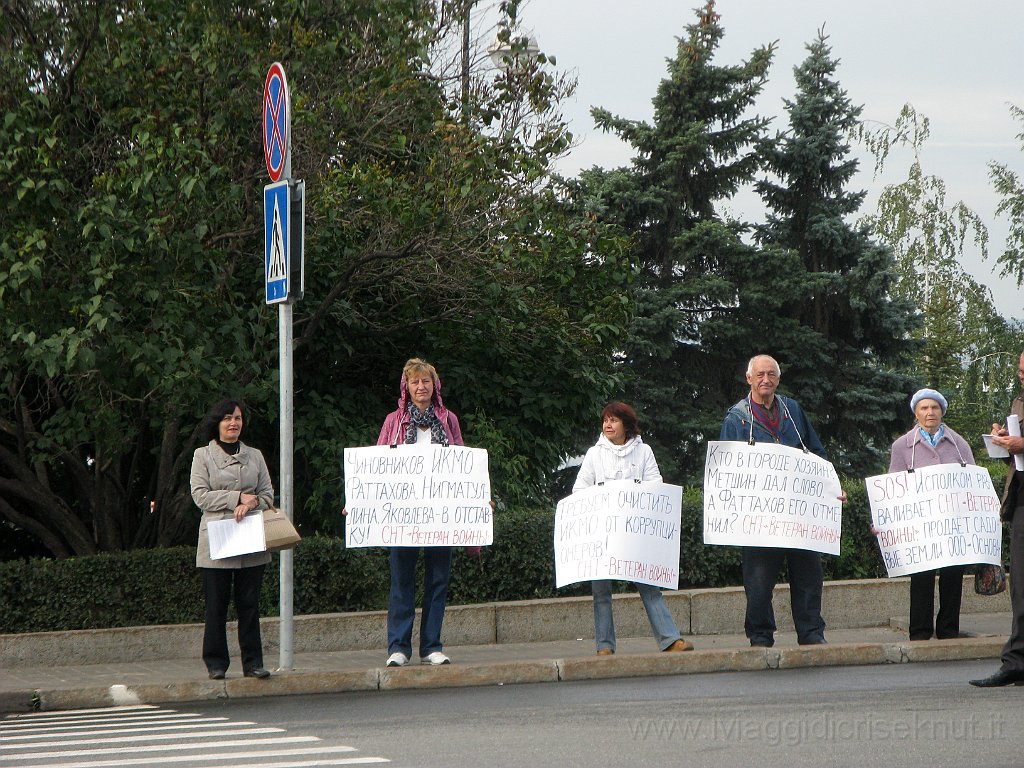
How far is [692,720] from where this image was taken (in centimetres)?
757

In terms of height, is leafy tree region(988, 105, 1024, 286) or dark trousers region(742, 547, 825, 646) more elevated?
leafy tree region(988, 105, 1024, 286)

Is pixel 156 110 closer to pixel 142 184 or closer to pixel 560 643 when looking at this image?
pixel 142 184

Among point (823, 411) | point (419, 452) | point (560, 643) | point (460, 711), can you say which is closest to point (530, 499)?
point (560, 643)

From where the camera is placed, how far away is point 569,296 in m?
14.9

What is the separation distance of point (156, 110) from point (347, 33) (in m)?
1.83

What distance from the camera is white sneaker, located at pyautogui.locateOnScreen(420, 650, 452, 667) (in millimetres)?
10023

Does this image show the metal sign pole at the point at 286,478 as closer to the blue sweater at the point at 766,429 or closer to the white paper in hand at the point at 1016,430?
the blue sweater at the point at 766,429

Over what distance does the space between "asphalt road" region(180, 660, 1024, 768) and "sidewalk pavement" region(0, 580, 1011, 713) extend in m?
0.26

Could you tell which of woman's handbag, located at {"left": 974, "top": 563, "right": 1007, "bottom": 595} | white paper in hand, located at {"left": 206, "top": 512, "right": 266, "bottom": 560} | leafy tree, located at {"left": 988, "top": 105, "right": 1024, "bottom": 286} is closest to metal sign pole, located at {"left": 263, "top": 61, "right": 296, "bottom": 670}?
white paper in hand, located at {"left": 206, "top": 512, "right": 266, "bottom": 560}

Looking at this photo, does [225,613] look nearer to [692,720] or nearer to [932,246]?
[692,720]

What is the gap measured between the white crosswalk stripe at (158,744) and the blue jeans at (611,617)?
3.01 meters

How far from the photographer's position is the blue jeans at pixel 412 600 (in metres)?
10.1

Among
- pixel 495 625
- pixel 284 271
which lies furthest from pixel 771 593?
pixel 284 271

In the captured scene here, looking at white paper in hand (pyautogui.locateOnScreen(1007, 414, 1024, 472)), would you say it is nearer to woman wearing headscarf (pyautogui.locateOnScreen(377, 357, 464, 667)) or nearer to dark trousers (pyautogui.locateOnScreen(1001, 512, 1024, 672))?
dark trousers (pyautogui.locateOnScreen(1001, 512, 1024, 672))
